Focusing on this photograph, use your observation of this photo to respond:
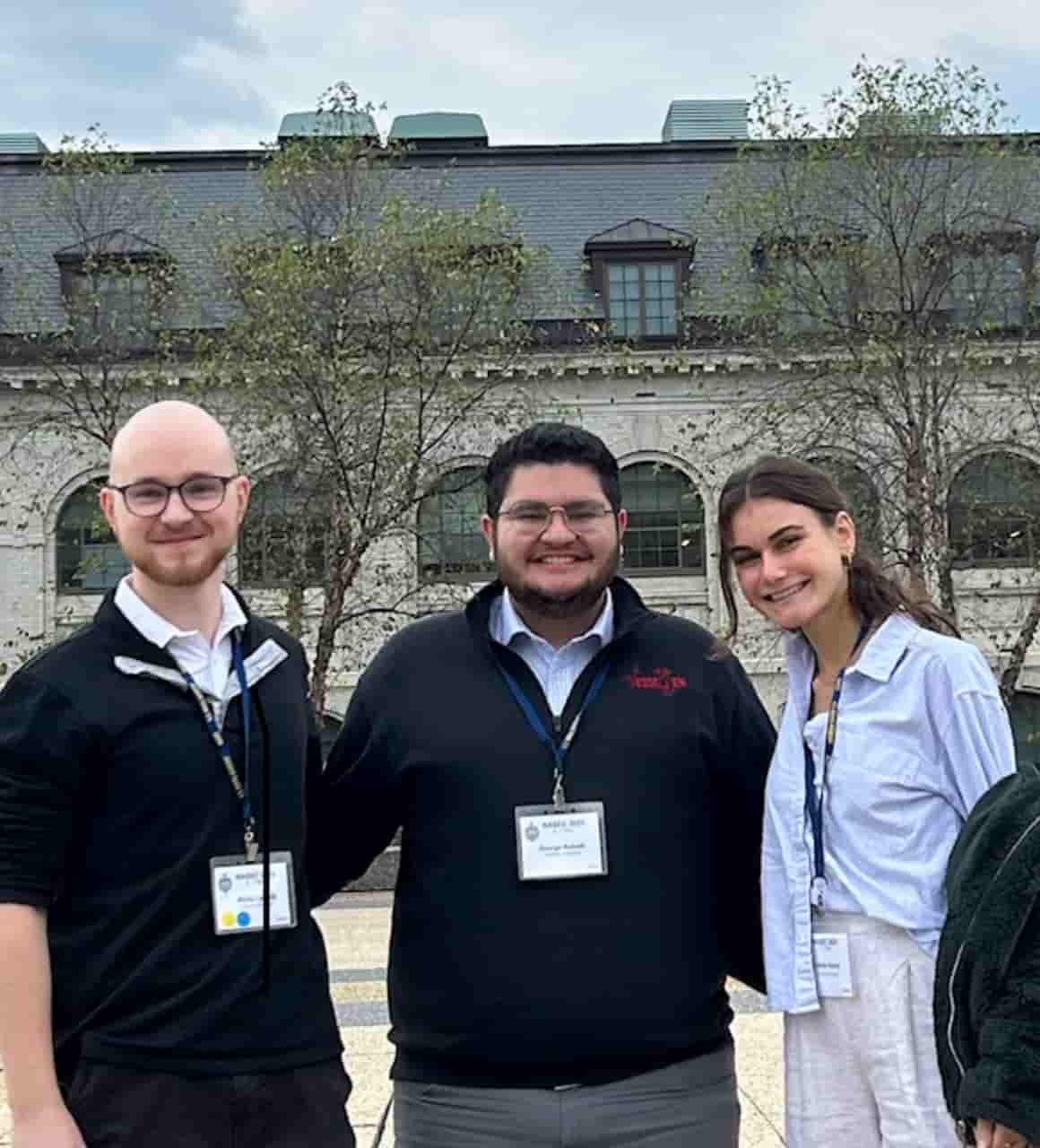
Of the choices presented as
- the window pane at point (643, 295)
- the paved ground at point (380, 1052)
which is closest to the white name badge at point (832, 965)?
the paved ground at point (380, 1052)

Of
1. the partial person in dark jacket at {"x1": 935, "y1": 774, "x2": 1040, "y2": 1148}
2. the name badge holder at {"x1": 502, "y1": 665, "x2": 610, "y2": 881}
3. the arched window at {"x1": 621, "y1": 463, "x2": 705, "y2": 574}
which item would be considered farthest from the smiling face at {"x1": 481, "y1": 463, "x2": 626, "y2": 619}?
the arched window at {"x1": 621, "y1": 463, "x2": 705, "y2": 574}

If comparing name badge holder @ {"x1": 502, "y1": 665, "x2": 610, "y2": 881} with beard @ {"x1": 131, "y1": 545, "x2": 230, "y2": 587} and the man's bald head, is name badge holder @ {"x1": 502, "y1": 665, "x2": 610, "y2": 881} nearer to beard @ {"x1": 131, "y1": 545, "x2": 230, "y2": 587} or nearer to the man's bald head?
beard @ {"x1": 131, "y1": 545, "x2": 230, "y2": 587}

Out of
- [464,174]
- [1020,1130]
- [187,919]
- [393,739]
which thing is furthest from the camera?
[464,174]

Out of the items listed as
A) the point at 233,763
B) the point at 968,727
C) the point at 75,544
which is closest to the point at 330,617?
the point at 75,544

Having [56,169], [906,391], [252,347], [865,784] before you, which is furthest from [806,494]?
[56,169]

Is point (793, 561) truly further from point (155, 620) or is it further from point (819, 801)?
point (155, 620)

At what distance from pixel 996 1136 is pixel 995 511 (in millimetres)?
22790

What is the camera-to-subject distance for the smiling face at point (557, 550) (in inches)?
133

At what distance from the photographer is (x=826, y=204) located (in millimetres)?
22109

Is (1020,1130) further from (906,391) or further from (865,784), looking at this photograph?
(906,391)

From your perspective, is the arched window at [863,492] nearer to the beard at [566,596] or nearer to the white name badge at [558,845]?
the beard at [566,596]

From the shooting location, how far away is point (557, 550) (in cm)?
339

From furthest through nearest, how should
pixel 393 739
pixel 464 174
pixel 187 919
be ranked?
pixel 464 174 → pixel 393 739 → pixel 187 919

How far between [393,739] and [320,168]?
19932 millimetres
